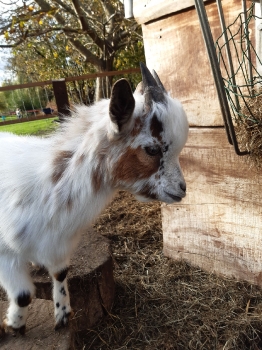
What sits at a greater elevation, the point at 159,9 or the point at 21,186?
the point at 159,9

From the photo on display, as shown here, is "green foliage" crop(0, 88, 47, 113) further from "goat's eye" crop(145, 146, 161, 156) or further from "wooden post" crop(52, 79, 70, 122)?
"goat's eye" crop(145, 146, 161, 156)

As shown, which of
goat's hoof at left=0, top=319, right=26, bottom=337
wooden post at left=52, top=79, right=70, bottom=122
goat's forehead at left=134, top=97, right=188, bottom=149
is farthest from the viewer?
wooden post at left=52, top=79, right=70, bottom=122

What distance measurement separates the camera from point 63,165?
1685 millimetres

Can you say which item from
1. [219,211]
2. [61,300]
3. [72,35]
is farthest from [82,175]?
[72,35]

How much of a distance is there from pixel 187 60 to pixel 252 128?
0.83m

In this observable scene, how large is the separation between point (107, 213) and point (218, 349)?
231 centimetres

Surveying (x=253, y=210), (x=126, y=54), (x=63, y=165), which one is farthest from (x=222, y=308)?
(x=126, y=54)

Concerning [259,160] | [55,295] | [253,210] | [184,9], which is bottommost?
[55,295]

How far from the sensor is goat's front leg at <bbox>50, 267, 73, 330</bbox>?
76.0 inches

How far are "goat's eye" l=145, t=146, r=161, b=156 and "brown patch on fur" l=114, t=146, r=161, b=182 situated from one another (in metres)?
0.02

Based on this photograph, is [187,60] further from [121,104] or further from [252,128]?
[121,104]

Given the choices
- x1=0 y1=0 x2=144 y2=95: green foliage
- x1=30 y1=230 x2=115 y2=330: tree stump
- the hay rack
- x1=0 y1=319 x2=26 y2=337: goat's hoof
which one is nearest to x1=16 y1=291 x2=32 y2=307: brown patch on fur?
x1=0 y1=319 x2=26 y2=337: goat's hoof

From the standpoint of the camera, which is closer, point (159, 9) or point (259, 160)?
point (259, 160)

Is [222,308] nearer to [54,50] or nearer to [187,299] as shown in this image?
[187,299]
